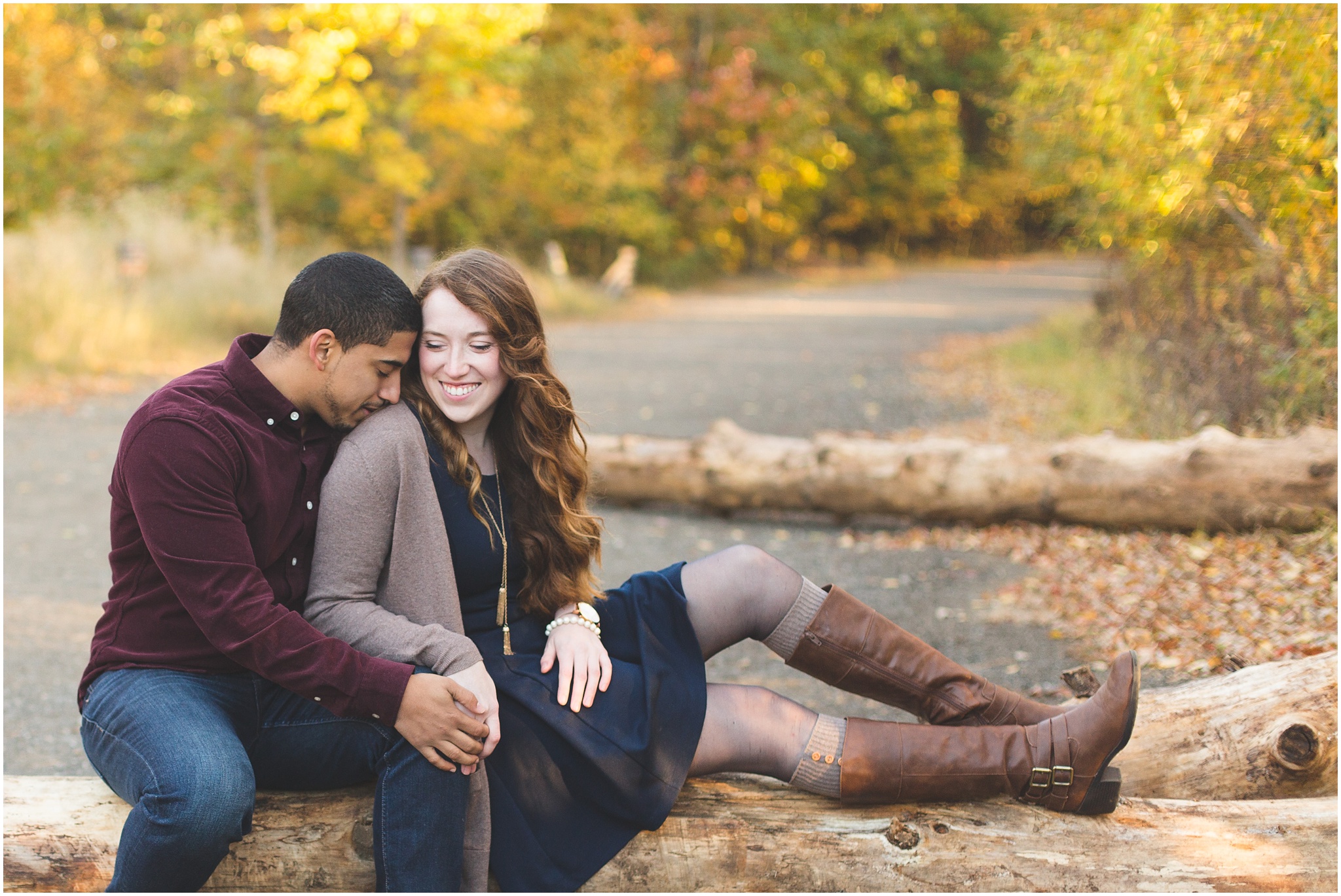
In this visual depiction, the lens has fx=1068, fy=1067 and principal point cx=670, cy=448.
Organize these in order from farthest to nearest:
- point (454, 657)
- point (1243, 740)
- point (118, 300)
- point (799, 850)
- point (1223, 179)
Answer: point (118, 300), point (1223, 179), point (1243, 740), point (799, 850), point (454, 657)

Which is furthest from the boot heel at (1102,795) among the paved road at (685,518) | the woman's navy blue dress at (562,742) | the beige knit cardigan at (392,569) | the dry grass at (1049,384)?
the dry grass at (1049,384)

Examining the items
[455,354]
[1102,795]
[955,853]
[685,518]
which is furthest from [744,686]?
[685,518]

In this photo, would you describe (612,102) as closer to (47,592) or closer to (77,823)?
(47,592)

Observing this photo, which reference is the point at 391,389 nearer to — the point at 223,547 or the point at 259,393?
the point at 259,393

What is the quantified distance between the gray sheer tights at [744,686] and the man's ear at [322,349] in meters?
1.01

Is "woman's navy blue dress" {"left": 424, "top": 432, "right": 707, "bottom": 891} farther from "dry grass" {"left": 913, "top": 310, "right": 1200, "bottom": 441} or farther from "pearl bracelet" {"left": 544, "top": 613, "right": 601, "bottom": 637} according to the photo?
"dry grass" {"left": 913, "top": 310, "right": 1200, "bottom": 441}

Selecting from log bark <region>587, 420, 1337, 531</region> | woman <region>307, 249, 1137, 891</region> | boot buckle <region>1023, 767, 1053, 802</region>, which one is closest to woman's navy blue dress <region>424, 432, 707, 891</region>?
woman <region>307, 249, 1137, 891</region>

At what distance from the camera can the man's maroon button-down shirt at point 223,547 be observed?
2.05m

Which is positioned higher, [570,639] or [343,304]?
[343,304]

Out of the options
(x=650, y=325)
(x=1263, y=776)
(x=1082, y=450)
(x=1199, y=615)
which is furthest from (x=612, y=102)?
(x=1263, y=776)

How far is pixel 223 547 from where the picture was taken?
2.07 metres

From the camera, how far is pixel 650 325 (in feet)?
55.6

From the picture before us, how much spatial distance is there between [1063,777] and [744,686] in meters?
0.74

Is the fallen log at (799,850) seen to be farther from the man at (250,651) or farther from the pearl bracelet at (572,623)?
the pearl bracelet at (572,623)
